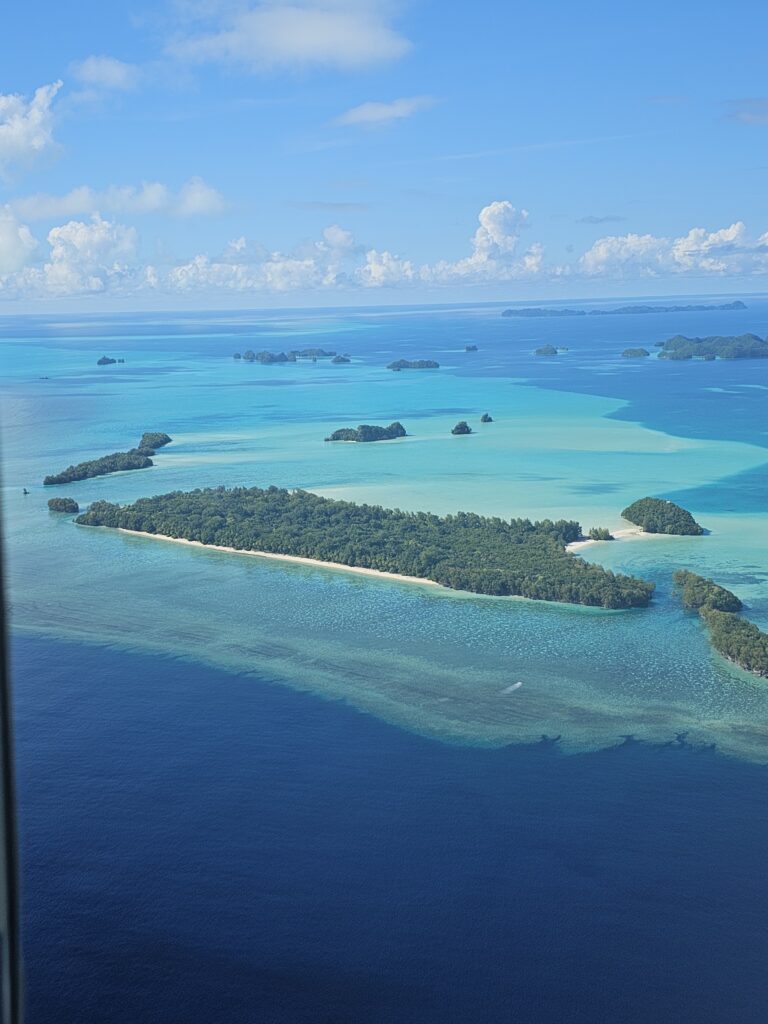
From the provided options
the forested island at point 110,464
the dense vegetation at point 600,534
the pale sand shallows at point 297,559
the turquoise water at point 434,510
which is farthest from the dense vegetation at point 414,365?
the dense vegetation at point 600,534

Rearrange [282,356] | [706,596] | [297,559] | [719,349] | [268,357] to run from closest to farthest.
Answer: [706,596], [297,559], [719,349], [268,357], [282,356]

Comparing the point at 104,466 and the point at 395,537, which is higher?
the point at 104,466

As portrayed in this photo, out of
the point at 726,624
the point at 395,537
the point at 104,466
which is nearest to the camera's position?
the point at 726,624

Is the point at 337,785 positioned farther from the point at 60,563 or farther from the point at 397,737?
the point at 60,563

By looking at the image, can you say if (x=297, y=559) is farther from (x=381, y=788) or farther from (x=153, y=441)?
(x=153, y=441)

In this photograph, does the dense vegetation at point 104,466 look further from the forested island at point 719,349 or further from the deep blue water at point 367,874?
the forested island at point 719,349

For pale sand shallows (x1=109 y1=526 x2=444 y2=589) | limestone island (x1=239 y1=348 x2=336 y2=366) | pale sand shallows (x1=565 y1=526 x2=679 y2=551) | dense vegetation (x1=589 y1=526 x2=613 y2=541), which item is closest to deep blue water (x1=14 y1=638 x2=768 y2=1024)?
pale sand shallows (x1=109 y1=526 x2=444 y2=589)

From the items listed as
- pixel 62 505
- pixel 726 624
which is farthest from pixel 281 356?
pixel 726 624
